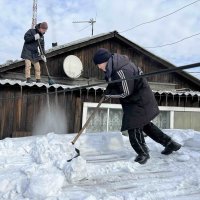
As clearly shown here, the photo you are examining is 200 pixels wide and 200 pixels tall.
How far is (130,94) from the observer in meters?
3.88

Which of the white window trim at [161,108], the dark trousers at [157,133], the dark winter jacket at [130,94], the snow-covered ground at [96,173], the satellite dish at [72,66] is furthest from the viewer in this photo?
the satellite dish at [72,66]

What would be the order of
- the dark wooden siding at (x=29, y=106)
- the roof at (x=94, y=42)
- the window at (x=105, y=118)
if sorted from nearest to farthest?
the dark wooden siding at (x=29, y=106) → the window at (x=105, y=118) → the roof at (x=94, y=42)

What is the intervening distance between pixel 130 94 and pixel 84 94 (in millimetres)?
5375

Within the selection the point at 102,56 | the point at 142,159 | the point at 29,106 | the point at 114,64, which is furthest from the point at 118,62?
the point at 29,106

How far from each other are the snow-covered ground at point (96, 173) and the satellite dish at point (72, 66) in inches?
204

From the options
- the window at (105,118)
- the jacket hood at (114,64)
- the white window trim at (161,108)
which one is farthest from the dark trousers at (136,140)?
the window at (105,118)

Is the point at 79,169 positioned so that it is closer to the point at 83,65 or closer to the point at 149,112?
the point at 149,112

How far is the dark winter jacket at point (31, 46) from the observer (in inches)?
312

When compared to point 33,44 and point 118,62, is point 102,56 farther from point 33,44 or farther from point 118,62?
point 33,44

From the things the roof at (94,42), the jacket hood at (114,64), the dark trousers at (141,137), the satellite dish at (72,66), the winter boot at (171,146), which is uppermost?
the roof at (94,42)

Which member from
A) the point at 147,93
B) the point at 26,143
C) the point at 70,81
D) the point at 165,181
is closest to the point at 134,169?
the point at 165,181

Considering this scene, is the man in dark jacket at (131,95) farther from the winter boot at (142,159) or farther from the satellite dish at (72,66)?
the satellite dish at (72,66)

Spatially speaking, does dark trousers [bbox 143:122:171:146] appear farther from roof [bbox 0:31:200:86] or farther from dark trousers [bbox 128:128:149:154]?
roof [bbox 0:31:200:86]

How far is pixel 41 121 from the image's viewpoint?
A: 853cm
